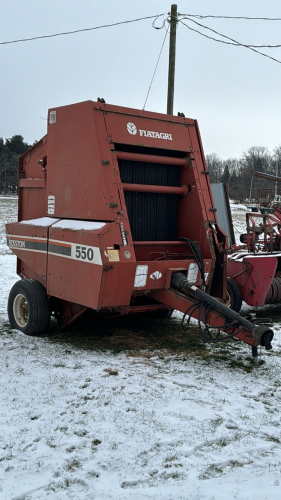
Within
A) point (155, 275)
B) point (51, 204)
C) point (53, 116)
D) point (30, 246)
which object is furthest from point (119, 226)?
point (53, 116)

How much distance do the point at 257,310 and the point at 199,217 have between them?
3130 mm

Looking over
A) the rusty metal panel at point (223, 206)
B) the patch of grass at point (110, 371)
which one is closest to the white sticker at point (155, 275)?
the patch of grass at point (110, 371)

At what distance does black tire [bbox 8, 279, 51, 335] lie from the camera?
6.21 meters

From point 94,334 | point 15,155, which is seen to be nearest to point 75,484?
point 94,334

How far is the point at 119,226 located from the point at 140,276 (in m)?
0.60

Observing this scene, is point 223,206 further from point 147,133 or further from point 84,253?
point 84,253

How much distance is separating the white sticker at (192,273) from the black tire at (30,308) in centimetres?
182

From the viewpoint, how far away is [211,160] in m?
103

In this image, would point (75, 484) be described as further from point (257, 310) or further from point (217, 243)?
point (257, 310)

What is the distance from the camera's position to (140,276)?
18.0 ft

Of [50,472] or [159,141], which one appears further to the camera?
[159,141]

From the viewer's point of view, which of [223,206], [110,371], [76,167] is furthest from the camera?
[223,206]

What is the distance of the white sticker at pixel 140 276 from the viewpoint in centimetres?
545

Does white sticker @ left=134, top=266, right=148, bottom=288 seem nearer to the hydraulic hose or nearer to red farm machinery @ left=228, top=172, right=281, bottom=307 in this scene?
the hydraulic hose
